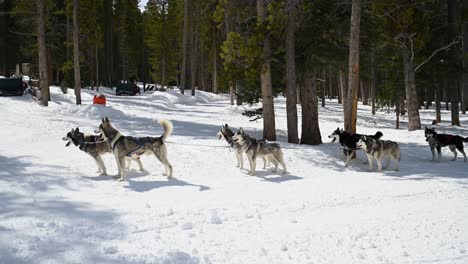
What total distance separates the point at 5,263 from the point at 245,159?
917 centimetres

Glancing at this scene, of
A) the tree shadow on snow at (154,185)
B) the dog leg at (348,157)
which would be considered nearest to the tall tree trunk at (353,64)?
the dog leg at (348,157)

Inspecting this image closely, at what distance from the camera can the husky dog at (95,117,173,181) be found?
1031 centimetres

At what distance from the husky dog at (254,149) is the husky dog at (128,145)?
7.31 ft

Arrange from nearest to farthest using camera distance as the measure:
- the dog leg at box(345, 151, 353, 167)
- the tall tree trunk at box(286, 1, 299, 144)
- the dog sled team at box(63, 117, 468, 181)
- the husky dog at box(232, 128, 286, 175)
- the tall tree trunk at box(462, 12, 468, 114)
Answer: the dog sled team at box(63, 117, 468, 181)
the husky dog at box(232, 128, 286, 175)
the dog leg at box(345, 151, 353, 167)
the tall tree trunk at box(286, 1, 299, 144)
the tall tree trunk at box(462, 12, 468, 114)

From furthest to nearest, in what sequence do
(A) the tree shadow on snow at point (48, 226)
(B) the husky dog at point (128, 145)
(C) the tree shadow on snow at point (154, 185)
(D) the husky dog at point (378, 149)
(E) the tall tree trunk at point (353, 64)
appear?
1. (E) the tall tree trunk at point (353, 64)
2. (D) the husky dog at point (378, 149)
3. (B) the husky dog at point (128, 145)
4. (C) the tree shadow on snow at point (154, 185)
5. (A) the tree shadow on snow at point (48, 226)

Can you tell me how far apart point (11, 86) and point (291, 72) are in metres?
20.9

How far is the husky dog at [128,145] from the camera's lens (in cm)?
1031

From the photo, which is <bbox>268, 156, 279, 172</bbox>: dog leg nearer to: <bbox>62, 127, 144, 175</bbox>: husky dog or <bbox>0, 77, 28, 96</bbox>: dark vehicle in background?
<bbox>62, 127, 144, 175</bbox>: husky dog

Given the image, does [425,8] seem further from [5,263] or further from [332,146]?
[5,263]

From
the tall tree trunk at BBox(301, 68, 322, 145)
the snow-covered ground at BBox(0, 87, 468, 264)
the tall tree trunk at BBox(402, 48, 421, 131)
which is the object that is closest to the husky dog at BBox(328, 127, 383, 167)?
the snow-covered ground at BBox(0, 87, 468, 264)

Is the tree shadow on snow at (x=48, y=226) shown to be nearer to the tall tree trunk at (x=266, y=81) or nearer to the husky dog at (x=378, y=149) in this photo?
the husky dog at (x=378, y=149)

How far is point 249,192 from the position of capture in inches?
376

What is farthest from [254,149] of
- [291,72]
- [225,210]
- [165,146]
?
[291,72]

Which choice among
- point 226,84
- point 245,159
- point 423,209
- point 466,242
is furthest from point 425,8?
point 466,242
